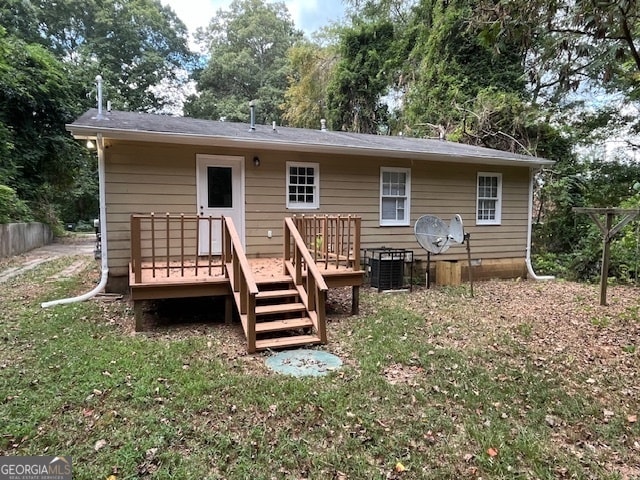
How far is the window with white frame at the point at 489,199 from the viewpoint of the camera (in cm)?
900

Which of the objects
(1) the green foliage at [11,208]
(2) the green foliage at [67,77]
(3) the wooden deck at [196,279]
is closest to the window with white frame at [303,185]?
(3) the wooden deck at [196,279]

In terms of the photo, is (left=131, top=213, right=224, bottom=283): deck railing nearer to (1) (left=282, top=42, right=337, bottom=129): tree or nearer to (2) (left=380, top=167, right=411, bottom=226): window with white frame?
(2) (left=380, top=167, right=411, bottom=226): window with white frame

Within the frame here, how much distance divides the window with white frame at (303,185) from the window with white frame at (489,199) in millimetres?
3947

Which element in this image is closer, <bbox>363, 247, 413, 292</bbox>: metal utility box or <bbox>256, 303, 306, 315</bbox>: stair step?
<bbox>256, 303, 306, 315</bbox>: stair step

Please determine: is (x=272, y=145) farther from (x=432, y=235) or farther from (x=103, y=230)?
(x=432, y=235)

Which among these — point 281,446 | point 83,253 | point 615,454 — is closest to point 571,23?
point 615,454

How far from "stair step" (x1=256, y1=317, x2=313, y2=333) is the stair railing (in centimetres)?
18

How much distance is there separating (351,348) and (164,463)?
93.6 inches

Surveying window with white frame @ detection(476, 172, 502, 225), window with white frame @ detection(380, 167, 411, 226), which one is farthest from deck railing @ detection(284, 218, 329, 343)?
window with white frame @ detection(476, 172, 502, 225)

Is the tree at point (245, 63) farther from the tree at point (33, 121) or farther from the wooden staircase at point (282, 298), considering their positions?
the wooden staircase at point (282, 298)

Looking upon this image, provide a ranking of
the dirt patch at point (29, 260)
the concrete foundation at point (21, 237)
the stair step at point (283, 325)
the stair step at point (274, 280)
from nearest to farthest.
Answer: the stair step at point (283, 325) → the stair step at point (274, 280) → the dirt patch at point (29, 260) → the concrete foundation at point (21, 237)

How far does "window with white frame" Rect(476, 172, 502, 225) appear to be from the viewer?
9.00 metres

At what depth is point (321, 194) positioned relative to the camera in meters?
7.53

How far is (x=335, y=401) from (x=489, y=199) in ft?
24.2
